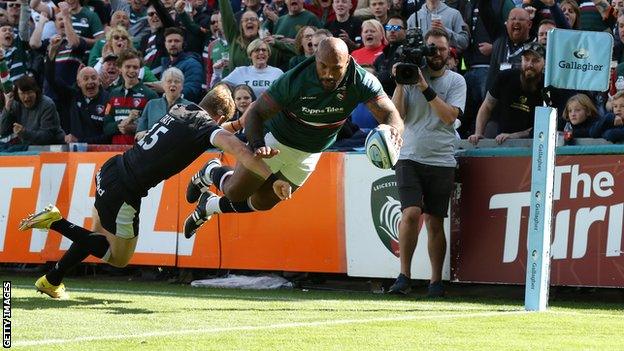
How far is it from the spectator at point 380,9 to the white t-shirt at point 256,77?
140cm

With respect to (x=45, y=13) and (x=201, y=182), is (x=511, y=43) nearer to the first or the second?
(x=201, y=182)

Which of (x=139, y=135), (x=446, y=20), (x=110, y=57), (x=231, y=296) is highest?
(x=446, y=20)

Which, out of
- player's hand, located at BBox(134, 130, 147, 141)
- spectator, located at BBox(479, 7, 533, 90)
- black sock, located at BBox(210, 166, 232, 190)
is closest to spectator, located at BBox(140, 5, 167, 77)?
player's hand, located at BBox(134, 130, 147, 141)

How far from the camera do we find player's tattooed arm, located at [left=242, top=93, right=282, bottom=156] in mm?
10828

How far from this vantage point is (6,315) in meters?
8.82

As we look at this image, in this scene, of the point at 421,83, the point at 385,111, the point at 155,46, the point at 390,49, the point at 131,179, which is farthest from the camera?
the point at 155,46

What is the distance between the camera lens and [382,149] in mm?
10414

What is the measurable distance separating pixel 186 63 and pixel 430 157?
5336mm

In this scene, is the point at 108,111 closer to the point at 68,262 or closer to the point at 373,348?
the point at 68,262

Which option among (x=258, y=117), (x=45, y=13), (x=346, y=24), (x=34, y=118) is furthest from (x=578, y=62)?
(x=45, y=13)

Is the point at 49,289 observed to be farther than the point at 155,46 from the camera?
No

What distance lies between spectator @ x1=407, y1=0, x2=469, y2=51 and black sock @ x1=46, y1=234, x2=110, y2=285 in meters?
5.26

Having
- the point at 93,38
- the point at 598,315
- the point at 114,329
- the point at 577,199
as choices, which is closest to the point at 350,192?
the point at 577,199

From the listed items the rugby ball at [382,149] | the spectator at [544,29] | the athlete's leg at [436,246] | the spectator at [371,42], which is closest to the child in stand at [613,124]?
the spectator at [544,29]
